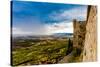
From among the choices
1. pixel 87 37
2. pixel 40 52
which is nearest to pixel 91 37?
pixel 87 37

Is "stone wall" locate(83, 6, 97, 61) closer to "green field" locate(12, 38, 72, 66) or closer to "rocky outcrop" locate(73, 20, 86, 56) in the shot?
"rocky outcrop" locate(73, 20, 86, 56)

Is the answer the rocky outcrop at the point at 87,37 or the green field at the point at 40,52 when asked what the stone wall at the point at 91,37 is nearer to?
the rocky outcrop at the point at 87,37

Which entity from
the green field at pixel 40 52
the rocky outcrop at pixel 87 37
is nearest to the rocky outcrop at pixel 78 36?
the rocky outcrop at pixel 87 37

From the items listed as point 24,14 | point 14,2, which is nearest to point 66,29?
point 24,14

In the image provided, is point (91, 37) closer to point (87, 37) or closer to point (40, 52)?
point (87, 37)

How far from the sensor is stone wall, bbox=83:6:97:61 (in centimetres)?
250

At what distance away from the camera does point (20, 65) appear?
2.23 meters

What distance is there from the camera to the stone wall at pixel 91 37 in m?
2.50

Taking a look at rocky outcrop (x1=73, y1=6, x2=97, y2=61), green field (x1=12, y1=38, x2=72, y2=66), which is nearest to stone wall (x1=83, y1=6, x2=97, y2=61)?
rocky outcrop (x1=73, y1=6, x2=97, y2=61)

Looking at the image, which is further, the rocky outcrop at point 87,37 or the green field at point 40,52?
the rocky outcrop at point 87,37

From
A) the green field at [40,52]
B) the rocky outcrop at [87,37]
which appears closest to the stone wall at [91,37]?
the rocky outcrop at [87,37]

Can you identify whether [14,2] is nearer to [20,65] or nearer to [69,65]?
[20,65]

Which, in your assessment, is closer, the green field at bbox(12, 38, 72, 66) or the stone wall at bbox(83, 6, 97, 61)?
the green field at bbox(12, 38, 72, 66)

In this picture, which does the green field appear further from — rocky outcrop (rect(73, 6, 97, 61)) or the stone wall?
the stone wall
